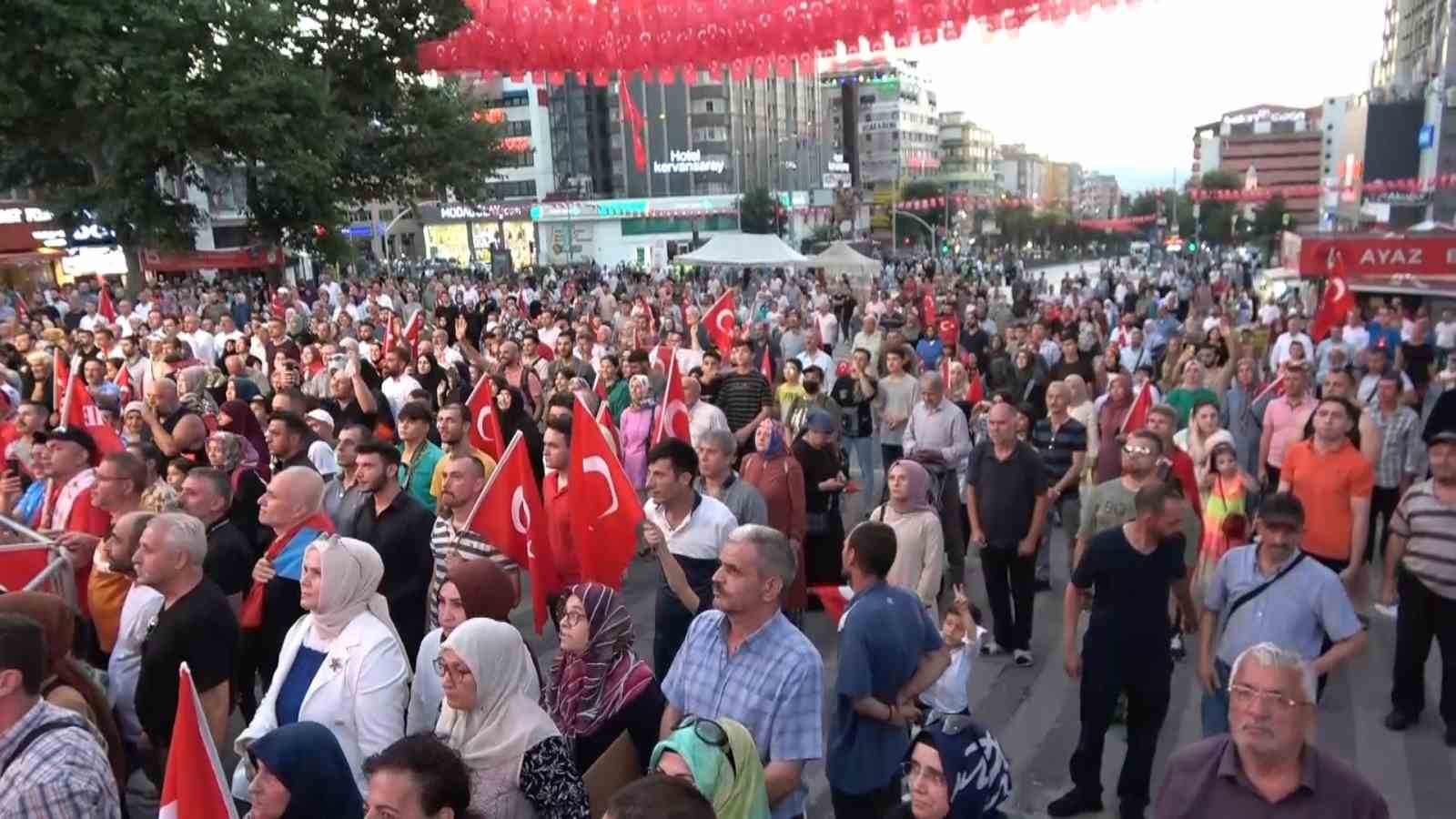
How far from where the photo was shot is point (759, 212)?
7831 centimetres

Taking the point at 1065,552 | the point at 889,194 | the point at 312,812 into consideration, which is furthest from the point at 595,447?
the point at 889,194

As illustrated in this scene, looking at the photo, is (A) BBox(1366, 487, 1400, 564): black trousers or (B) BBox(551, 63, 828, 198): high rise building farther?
(B) BBox(551, 63, 828, 198): high rise building

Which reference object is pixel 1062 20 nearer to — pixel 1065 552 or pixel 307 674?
pixel 1065 552

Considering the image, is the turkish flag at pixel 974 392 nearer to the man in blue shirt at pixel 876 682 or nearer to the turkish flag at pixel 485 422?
the turkish flag at pixel 485 422

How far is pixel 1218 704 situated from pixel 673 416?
14.3ft

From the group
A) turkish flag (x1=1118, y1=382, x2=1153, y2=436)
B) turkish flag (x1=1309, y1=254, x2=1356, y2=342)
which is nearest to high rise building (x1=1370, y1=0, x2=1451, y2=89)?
turkish flag (x1=1309, y1=254, x2=1356, y2=342)

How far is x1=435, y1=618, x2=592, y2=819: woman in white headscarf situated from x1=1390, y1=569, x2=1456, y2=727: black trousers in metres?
4.38

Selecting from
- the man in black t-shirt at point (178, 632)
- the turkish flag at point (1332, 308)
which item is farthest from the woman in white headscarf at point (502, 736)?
the turkish flag at point (1332, 308)

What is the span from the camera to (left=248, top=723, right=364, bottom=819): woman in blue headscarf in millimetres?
2695

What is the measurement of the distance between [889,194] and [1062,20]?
3999 inches

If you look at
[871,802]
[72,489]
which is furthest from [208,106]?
[871,802]

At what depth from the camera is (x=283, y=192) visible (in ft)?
73.9

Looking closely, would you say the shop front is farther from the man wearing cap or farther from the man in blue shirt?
the man in blue shirt

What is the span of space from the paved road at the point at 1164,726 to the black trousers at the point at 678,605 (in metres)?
0.95
